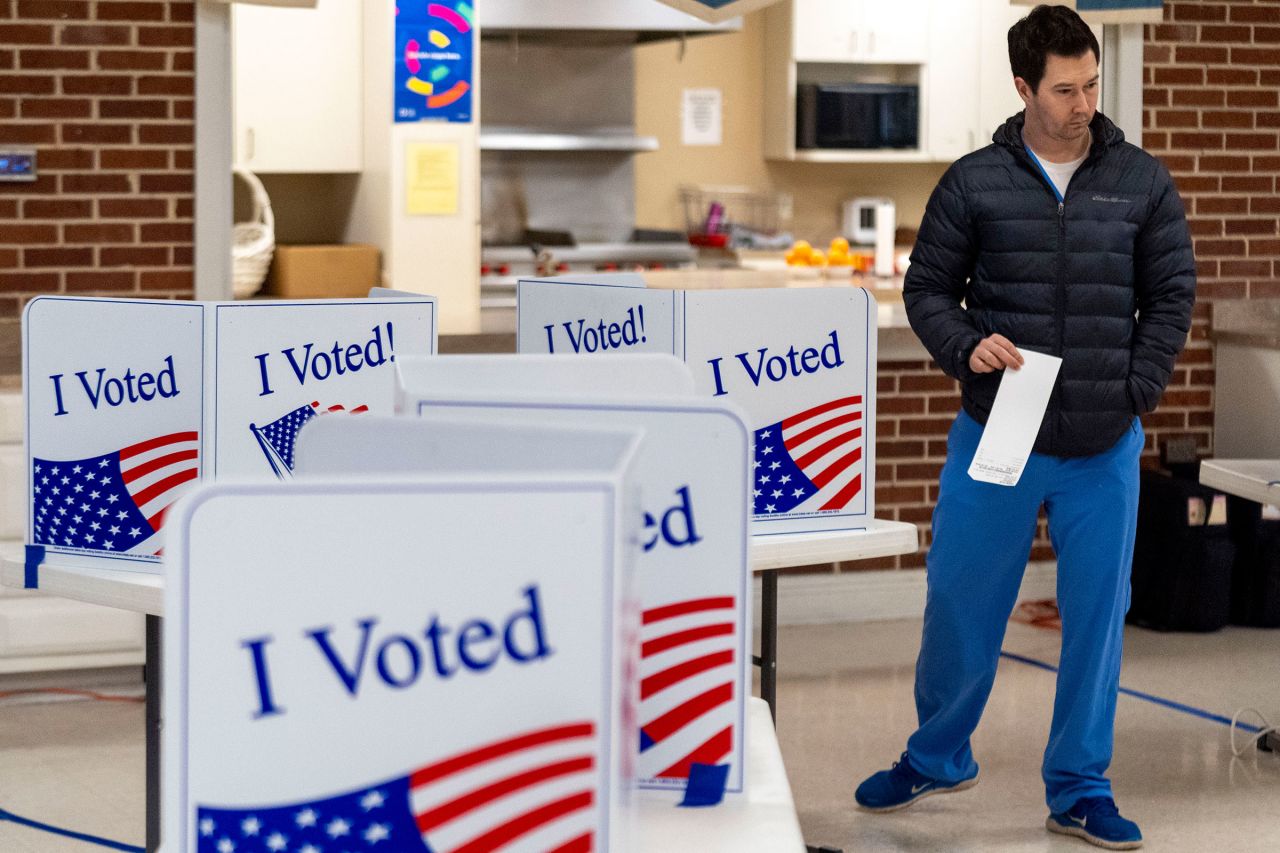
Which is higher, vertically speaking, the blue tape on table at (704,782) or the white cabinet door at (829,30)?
the white cabinet door at (829,30)

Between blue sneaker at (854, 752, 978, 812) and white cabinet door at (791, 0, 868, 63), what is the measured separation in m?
5.04

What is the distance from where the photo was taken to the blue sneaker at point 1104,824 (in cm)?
334

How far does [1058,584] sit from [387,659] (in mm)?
2348

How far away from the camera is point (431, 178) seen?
6566 millimetres

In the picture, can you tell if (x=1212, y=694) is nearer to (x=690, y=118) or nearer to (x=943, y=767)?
(x=943, y=767)

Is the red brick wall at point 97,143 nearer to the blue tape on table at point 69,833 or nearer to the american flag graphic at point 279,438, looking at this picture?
the blue tape on table at point 69,833

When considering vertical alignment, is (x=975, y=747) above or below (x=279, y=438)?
below

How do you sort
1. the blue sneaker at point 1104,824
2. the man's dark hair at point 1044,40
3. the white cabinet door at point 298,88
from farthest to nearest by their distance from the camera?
the white cabinet door at point 298,88 < the blue sneaker at point 1104,824 < the man's dark hair at point 1044,40

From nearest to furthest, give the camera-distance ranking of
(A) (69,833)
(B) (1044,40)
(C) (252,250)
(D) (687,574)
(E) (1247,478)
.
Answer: (D) (687,574) → (B) (1044,40) → (A) (69,833) → (E) (1247,478) → (C) (252,250)

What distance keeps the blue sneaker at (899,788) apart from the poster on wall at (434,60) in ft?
12.3

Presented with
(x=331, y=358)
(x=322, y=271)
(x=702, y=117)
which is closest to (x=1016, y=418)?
(x=331, y=358)

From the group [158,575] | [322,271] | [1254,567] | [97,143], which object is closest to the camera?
[158,575]

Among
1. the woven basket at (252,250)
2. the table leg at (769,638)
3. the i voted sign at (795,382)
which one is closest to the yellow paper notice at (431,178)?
the woven basket at (252,250)

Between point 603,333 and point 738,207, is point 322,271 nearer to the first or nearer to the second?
point 738,207
